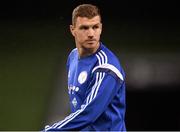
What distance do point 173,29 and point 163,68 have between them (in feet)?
0.83

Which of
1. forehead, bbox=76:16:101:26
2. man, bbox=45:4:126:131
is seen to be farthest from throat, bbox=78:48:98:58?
forehead, bbox=76:16:101:26

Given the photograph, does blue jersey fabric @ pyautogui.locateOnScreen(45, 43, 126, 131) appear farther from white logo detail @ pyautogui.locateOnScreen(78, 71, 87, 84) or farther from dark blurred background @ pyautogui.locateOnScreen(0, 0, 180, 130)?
dark blurred background @ pyautogui.locateOnScreen(0, 0, 180, 130)

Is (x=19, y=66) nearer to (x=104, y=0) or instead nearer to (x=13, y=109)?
(x=13, y=109)

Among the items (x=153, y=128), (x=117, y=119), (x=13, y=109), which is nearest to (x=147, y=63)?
(x=153, y=128)

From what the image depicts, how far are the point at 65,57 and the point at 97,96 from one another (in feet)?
5.71

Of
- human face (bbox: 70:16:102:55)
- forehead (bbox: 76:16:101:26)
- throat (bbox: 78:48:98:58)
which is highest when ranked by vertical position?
forehead (bbox: 76:16:101:26)

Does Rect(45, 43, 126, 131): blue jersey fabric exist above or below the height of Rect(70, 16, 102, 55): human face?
below

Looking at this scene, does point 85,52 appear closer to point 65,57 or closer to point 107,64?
point 107,64

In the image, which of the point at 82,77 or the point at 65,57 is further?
the point at 65,57

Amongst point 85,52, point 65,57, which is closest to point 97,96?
point 85,52

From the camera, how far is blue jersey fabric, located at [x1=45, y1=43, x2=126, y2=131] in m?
2.89

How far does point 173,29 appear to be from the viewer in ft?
14.4

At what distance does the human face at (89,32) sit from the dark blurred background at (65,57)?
1.21 meters

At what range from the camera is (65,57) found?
15.1ft
